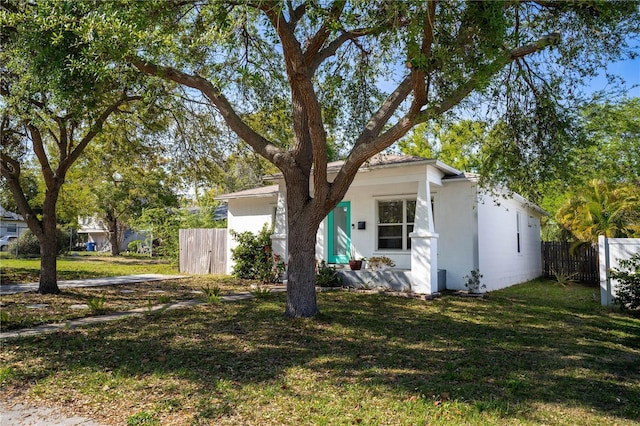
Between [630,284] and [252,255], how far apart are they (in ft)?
35.8

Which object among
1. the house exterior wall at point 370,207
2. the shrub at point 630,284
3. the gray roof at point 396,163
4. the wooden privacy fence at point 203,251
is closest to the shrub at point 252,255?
the wooden privacy fence at point 203,251

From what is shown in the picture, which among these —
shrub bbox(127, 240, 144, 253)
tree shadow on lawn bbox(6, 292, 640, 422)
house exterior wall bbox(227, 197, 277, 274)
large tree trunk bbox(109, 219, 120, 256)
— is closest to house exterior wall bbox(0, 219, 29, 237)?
shrub bbox(127, 240, 144, 253)

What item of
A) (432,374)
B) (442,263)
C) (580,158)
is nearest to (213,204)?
(442,263)

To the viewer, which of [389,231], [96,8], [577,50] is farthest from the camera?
[389,231]

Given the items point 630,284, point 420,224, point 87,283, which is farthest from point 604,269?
point 87,283

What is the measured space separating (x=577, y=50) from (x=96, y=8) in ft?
26.2

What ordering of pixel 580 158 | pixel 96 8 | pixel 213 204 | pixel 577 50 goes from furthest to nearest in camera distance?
pixel 213 204 → pixel 580 158 → pixel 577 50 → pixel 96 8

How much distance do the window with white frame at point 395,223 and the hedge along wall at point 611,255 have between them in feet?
16.3

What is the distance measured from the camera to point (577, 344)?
6809mm

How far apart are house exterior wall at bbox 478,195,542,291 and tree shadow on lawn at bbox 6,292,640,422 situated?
13.6ft

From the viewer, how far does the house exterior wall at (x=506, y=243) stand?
1320 centimetres

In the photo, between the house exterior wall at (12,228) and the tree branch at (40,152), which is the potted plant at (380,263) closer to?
the tree branch at (40,152)

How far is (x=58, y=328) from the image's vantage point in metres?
7.38

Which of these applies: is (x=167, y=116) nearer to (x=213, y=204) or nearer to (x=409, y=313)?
(x=409, y=313)
